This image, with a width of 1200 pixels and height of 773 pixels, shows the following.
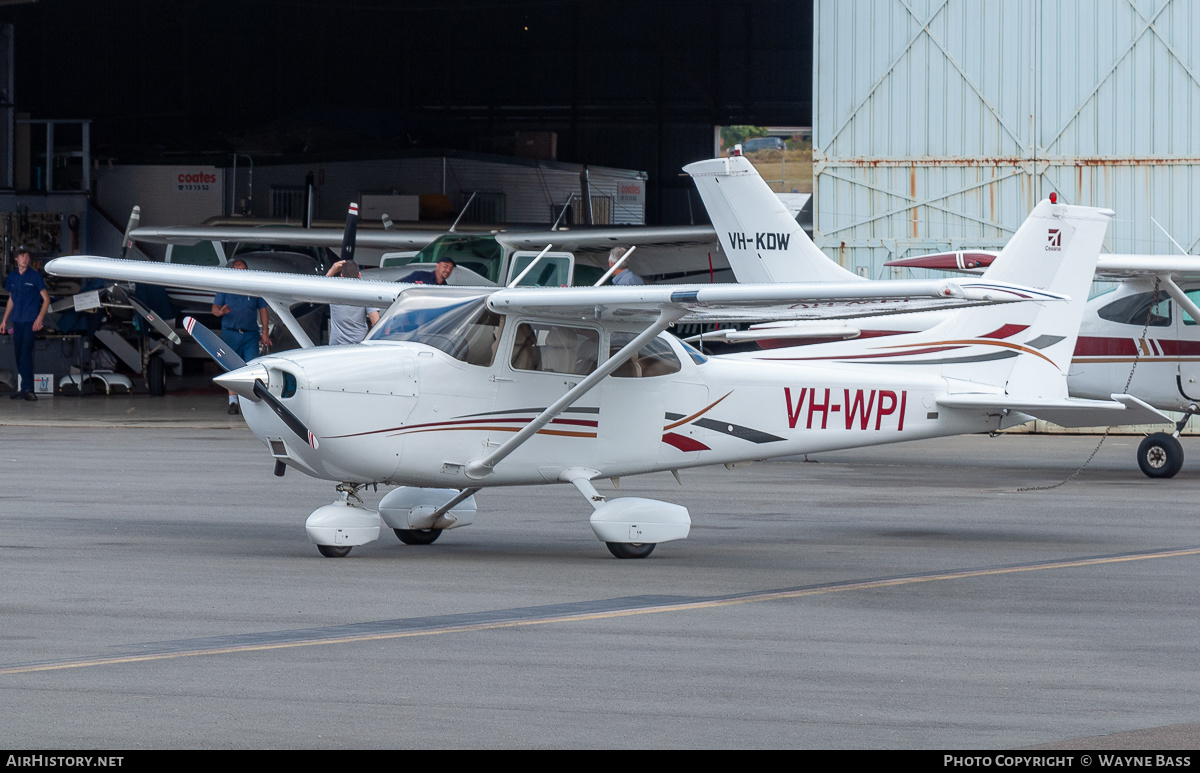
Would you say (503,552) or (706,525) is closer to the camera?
(503,552)

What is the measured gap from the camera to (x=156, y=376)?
21453 millimetres

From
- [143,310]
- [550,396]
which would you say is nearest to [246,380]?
[550,396]

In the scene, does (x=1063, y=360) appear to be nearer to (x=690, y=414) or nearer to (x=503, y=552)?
(x=690, y=414)

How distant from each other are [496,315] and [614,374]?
812 millimetres

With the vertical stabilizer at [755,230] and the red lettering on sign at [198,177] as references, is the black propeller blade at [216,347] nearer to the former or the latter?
the vertical stabilizer at [755,230]

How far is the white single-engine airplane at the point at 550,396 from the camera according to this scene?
333 inches

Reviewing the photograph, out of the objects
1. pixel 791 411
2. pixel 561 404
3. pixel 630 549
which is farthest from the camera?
pixel 791 411

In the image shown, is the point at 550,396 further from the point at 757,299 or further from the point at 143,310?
the point at 143,310

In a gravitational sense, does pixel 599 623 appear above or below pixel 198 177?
below

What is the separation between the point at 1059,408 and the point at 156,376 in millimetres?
14297

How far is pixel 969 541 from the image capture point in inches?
396

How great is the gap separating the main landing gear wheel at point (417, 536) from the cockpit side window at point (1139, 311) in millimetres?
8006

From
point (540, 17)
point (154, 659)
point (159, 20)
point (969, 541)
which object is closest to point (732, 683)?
point (154, 659)

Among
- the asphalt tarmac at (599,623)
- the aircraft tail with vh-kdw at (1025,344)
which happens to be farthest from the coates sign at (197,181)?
the aircraft tail with vh-kdw at (1025,344)
